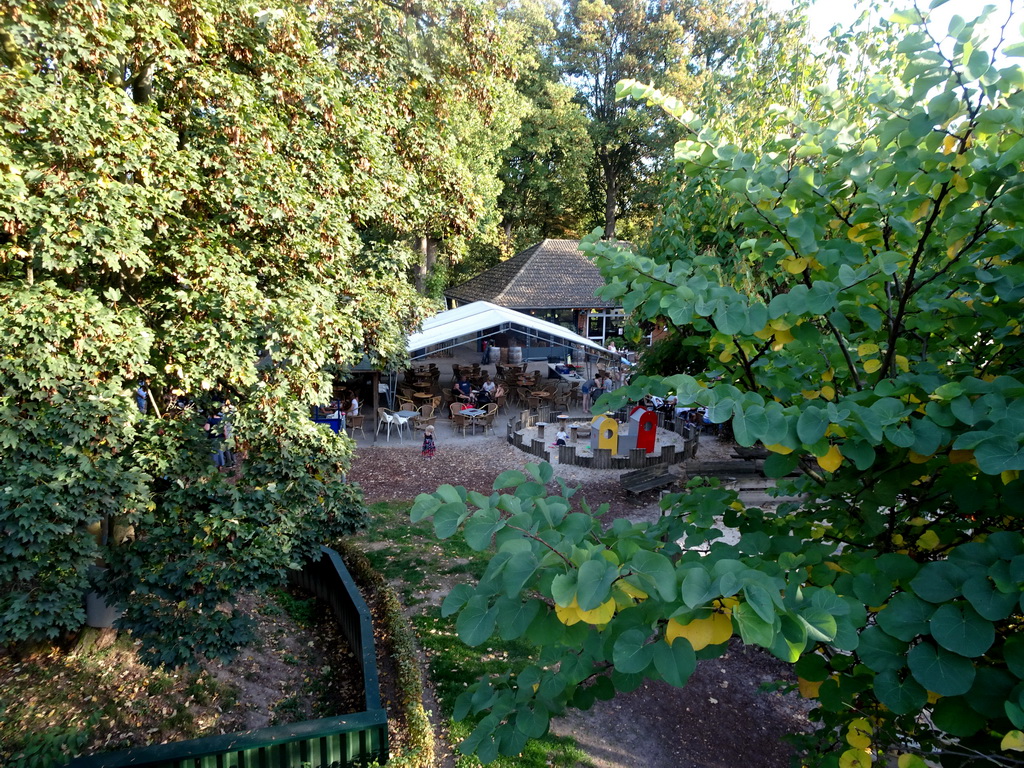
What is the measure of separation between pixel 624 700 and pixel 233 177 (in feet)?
20.2

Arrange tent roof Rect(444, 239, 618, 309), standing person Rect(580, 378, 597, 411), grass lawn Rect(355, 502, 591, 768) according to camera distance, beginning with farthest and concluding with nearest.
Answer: tent roof Rect(444, 239, 618, 309)
standing person Rect(580, 378, 597, 411)
grass lawn Rect(355, 502, 591, 768)

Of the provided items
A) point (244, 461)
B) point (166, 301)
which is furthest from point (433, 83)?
point (244, 461)

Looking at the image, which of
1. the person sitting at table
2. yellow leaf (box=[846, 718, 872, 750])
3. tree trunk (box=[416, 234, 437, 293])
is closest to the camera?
yellow leaf (box=[846, 718, 872, 750])

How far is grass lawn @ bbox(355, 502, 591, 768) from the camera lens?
549 cm

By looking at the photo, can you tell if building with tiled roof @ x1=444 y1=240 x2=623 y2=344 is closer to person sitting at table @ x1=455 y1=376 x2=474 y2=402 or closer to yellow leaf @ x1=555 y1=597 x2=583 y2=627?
person sitting at table @ x1=455 y1=376 x2=474 y2=402

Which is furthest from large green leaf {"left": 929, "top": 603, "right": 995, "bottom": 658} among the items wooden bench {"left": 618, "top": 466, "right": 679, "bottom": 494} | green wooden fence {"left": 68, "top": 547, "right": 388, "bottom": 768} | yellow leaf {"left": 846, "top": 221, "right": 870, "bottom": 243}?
wooden bench {"left": 618, "top": 466, "right": 679, "bottom": 494}

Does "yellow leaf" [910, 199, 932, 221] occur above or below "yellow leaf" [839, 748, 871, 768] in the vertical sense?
above

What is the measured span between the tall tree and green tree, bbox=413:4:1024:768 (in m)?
30.7

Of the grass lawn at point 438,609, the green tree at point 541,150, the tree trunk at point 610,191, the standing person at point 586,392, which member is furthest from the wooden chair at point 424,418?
the tree trunk at point 610,191

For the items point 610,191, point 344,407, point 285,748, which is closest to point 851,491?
point 285,748

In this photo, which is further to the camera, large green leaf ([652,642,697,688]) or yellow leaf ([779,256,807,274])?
yellow leaf ([779,256,807,274])

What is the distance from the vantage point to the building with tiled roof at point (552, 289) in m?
27.2

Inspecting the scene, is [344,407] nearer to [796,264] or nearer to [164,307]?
[164,307]

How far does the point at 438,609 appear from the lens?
8.06 metres
